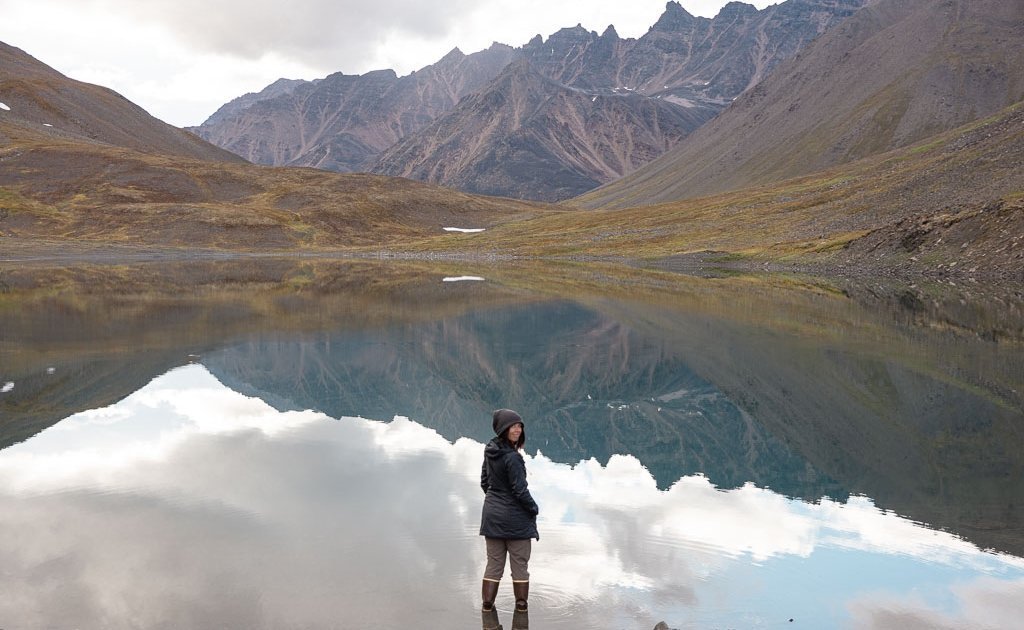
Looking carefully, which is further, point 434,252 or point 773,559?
point 434,252

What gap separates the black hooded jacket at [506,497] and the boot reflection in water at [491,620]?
107 centimetres

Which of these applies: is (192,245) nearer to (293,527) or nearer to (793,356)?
(793,356)

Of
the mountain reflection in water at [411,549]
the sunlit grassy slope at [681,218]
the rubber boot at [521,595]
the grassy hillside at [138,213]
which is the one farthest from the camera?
the grassy hillside at [138,213]

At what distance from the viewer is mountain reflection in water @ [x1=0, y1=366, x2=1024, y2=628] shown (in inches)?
451

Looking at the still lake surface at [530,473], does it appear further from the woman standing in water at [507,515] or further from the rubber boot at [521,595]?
the woman standing in water at [507,515]

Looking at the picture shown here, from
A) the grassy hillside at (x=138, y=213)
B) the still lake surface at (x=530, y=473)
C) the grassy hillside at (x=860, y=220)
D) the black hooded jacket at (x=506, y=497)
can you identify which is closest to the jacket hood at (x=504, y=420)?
the black hooded jacket at (x=506, y=497)

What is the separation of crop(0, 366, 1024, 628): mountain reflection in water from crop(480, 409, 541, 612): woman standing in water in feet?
1.73

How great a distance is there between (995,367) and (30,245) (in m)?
151

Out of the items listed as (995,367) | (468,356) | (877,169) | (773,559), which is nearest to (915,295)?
(995,367)

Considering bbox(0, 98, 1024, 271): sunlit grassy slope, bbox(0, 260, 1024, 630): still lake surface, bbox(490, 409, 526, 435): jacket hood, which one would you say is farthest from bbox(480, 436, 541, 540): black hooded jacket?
bbox(0, 98, 1024, 271): sunlit grassy slope

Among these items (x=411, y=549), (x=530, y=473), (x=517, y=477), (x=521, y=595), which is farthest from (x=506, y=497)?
(x=530, y=473)

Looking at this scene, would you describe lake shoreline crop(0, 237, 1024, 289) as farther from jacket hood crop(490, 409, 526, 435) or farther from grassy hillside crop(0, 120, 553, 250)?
jacket hood crop(490, 409, 526, 435)

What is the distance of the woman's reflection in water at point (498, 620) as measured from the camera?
35.8ft

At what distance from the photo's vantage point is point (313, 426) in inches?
952
